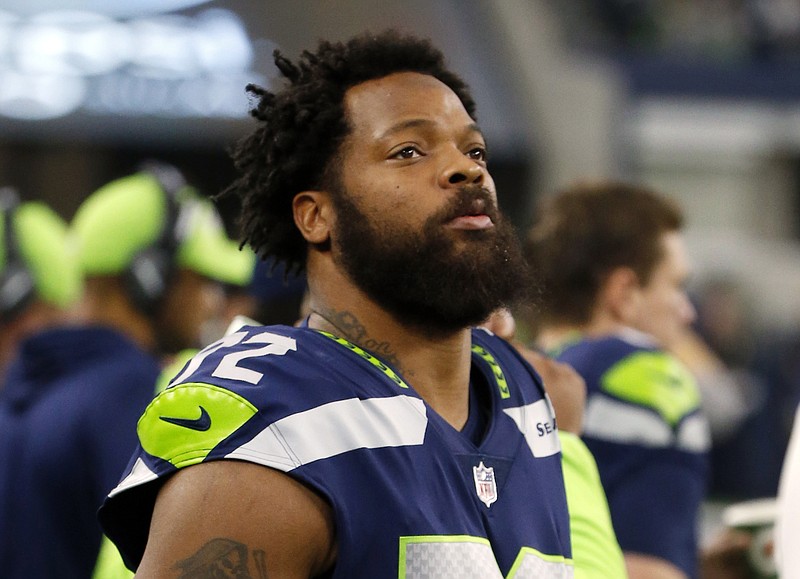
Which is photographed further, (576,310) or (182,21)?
(182,21)

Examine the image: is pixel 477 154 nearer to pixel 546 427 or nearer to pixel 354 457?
pixel 546 427

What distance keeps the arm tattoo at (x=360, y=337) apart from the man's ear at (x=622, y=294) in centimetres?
179

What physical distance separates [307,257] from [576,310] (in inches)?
66.7

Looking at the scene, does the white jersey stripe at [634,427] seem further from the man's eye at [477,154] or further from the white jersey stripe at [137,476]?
the white jersey stripe at [137,476]

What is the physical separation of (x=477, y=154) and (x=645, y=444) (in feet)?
4.56

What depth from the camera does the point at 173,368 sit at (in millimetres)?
3551

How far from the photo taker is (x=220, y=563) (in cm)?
179

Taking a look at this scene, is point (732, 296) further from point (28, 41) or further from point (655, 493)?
point (655, 493)

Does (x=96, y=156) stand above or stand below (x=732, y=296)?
above

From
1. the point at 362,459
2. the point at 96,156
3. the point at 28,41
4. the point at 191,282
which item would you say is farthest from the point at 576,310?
the point at 96,156

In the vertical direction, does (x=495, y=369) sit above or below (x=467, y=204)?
below

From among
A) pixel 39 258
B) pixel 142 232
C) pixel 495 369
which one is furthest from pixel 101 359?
pixel 495 369

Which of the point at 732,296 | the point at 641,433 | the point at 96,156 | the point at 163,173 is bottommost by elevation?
the point at 732,296

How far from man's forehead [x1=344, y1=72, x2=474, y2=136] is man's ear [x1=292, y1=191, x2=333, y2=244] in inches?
5.7
